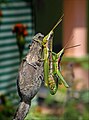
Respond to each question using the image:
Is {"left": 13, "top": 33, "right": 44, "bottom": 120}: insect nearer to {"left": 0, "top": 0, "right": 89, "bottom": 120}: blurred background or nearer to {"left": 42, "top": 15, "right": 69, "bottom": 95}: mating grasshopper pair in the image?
{"left": 42, "top": 15, "right": 69, "bottom": 95}: mating grasshopper pair

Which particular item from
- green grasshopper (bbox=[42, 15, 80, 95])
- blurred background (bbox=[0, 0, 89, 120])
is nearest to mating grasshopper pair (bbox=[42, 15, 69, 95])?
green grasshopper (bbox=[42, 15, 80, 95])

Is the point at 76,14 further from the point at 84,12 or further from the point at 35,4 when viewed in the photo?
the point at 35,4

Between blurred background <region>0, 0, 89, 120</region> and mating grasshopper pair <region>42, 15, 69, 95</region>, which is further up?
mating grasshopper pair <region>42, 15, 69, 95</region>

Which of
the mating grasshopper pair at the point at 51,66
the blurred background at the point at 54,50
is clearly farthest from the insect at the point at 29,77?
the blurred background at the point at 54,50

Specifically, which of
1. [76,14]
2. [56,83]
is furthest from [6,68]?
[56,83]

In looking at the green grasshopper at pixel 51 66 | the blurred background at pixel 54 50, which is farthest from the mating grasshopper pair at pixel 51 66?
the blurred background at pixel 54 50

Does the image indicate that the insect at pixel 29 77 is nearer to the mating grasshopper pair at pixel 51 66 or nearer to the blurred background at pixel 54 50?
the mating grasshopper pair at pixel 51 66

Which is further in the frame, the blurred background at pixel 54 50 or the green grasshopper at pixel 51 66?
the blurred background at pixel 54 50

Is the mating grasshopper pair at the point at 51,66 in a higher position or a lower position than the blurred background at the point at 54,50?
higher
